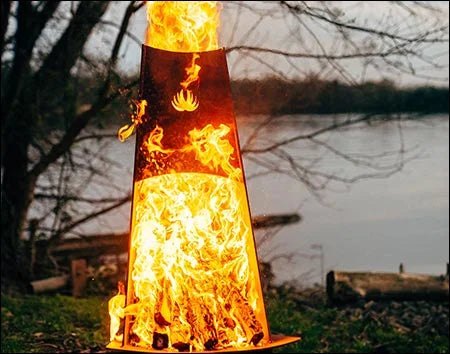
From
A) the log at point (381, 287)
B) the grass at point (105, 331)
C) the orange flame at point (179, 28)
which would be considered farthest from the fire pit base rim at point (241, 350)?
the log at point (381, 287)

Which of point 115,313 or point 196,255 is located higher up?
point 196,255

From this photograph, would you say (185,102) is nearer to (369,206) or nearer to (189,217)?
(189,217)

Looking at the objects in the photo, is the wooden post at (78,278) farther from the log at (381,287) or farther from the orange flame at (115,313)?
the orange flame at (115,313)

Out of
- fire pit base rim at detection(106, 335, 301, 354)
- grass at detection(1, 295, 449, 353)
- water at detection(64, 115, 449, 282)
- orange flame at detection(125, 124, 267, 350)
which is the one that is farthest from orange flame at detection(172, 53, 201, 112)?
grass at detection(1, 295, 449, 353)

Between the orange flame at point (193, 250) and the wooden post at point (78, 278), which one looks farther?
the wooden post at point (78, 278)

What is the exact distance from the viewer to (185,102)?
4527mm

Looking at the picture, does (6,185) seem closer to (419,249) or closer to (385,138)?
(385,138)

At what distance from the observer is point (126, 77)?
30.7ft

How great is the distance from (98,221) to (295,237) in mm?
3394

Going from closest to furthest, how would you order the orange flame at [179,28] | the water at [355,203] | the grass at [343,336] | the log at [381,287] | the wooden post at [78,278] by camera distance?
the orange flame at [179,28] < the grass at [343,336] < the log at [381,287] < the water at [355,203] < the wooden post at [78,278]

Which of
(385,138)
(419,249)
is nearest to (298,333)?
(385,138)

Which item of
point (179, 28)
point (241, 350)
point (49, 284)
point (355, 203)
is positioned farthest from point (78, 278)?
point (355, 203)

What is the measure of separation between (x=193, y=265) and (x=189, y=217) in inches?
9.6

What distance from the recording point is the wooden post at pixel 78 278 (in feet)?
33.1
